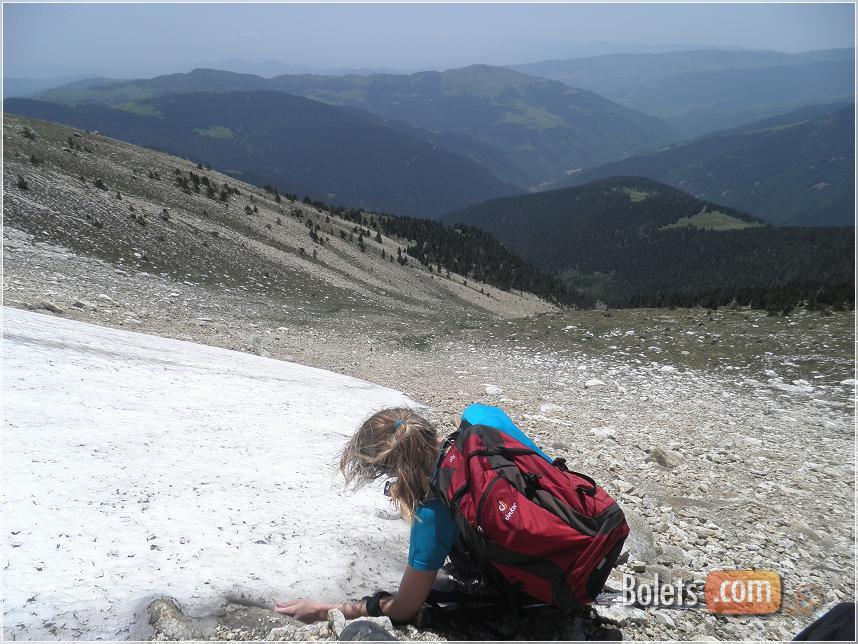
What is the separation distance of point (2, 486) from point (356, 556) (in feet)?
9.29

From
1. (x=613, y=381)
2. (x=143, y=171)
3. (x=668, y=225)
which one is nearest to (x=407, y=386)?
(x=613, y=381)

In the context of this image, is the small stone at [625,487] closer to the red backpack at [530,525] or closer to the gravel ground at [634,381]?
the gravel ground at [634,381]

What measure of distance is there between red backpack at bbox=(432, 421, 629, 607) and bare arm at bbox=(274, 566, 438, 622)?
1.44ft

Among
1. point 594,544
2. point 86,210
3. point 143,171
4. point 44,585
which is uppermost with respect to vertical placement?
point 143,171

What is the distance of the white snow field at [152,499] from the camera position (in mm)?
3121

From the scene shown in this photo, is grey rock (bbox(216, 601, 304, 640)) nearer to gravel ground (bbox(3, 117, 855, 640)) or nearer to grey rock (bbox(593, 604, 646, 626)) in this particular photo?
gravel ground (bbox(3, 117, 855, 640))

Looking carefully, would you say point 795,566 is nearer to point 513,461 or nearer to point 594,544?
point 594,544

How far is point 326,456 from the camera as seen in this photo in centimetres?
561

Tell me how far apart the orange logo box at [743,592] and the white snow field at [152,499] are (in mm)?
2923

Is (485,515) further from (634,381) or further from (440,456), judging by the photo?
(634,381)

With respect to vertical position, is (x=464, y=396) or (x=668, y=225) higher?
(x=668, y=225)

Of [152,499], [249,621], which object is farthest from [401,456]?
[152,499]

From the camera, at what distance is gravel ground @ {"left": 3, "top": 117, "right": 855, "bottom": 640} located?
480cm

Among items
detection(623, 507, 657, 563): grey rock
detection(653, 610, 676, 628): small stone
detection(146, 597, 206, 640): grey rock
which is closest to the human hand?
detection(146, 597, 206, 640): grey rock
